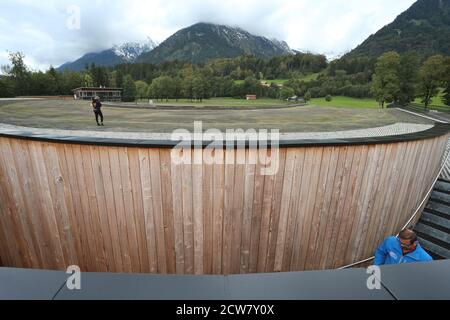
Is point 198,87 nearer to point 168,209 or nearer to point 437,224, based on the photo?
point 437,224

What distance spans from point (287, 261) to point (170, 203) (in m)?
2.09

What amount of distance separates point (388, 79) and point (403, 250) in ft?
96.9

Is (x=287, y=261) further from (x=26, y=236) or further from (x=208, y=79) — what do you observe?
(x=208, y=79)

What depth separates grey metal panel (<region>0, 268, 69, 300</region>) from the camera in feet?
3.14

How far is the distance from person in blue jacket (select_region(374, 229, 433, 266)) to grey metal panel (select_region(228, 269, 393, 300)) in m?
2.09

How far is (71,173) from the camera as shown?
11.0 ft

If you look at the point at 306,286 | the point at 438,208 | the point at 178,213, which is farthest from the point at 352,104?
the point at 306,286

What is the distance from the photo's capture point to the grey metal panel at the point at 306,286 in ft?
3.28

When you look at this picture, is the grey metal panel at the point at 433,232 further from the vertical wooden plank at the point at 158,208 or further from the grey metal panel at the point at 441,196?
the vertical wooden plank at the point at 158,208

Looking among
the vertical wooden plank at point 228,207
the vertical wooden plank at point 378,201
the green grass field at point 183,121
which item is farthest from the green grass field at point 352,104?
the vertical wooden plank at point 228,207

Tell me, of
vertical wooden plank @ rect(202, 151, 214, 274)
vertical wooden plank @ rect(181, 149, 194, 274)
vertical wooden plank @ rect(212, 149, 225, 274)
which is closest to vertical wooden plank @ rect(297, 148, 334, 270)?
vertical wooden plank @ rect(212, 149, 225, 274)

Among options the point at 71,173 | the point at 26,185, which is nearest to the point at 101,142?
the point at 71,173

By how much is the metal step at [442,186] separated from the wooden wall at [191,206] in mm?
2157

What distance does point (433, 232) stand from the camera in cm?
468
